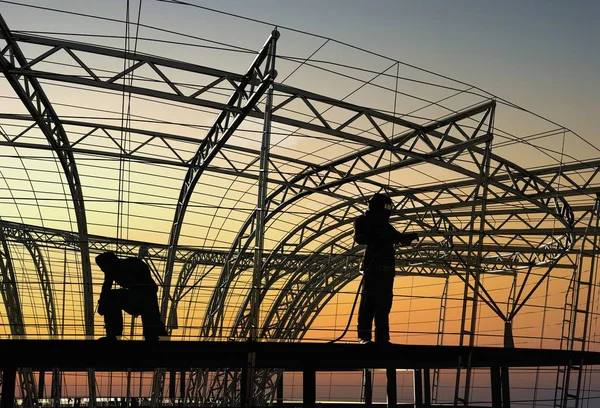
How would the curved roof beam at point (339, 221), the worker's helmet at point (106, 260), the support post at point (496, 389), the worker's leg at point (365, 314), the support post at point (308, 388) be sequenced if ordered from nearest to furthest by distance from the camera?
the worker's helmet at point (106, 260), the worker's leg at point (365, 314), the support post at point (308, 388), the support post at point (496, 389), the curved roof beam at point (339, 221)

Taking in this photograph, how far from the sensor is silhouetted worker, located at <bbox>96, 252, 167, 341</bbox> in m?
11.5

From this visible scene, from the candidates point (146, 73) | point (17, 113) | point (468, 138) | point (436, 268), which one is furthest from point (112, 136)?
point (436, 268)

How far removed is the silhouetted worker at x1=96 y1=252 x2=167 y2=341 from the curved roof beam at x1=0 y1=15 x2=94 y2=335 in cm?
118

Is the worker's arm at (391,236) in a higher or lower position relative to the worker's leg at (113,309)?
higher

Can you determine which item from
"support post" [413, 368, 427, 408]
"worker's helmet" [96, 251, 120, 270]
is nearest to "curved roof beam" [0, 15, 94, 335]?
"worker's helmet" [96, 251, 120, 270]

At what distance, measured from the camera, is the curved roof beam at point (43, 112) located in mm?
15125

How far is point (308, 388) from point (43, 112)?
9.54 m

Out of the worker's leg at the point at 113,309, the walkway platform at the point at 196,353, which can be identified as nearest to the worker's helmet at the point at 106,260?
the worker's leg at the point at 113,309

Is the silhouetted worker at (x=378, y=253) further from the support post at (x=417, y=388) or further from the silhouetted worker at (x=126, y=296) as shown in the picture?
the support post at (x=417, y=388)

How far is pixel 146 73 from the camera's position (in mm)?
16656

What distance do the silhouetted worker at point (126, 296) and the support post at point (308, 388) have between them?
2885 mm

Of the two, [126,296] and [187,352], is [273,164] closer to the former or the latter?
[187,352]

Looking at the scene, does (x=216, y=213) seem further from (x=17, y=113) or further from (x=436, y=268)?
(x=436, y=268)

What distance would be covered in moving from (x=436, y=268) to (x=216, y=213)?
1654cm
